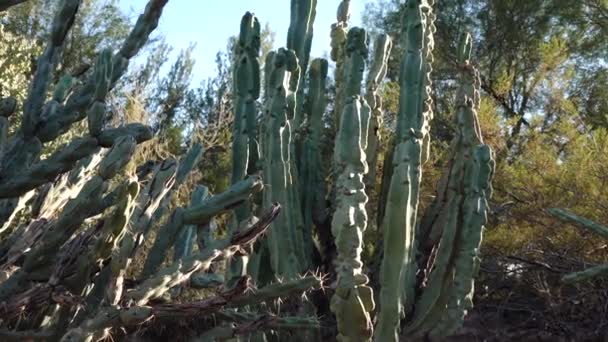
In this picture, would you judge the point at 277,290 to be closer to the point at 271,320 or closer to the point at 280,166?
the point at 271,320

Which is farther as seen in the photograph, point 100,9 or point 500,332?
point 100,9

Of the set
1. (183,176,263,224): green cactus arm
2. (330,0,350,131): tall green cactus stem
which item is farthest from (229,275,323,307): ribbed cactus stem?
(330,0,350,131): tall green cactus stem

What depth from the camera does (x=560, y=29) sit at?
14414 mm

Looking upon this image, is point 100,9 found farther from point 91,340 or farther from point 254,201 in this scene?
point 91,340

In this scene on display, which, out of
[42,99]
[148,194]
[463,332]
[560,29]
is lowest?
[463,332]

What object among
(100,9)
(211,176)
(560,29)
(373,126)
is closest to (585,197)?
(373,126)

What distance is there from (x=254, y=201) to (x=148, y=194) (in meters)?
2.68

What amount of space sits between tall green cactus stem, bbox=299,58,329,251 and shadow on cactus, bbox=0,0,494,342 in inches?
0.6

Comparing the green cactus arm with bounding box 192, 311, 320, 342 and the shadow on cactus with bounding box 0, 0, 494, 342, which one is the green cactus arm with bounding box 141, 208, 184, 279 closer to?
the shadow on cactus with bounding box 0, 0, 494, 342

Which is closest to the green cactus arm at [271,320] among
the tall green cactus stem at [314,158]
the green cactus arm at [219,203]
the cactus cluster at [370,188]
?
the green cactus arm at [219,203]

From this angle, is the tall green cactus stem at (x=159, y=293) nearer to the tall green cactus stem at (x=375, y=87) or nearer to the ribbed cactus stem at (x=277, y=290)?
the ribbed cactus stem at (x=277, y=290)

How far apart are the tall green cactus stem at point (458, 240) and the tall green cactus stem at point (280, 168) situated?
2.78ft

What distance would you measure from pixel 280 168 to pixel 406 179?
2.92 ft

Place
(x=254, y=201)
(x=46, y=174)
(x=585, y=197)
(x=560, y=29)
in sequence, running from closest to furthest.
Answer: (x=46, y=174) → (x=254, y=201) → (x=585, y=197) → (x=560, y=29)
